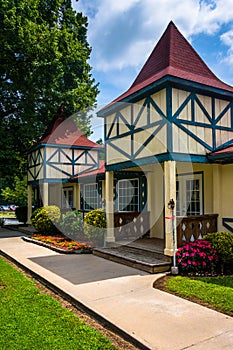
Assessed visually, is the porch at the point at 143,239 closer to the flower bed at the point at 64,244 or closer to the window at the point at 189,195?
the flower bed at the point at 64,244

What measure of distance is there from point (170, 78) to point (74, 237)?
8000 millimetres

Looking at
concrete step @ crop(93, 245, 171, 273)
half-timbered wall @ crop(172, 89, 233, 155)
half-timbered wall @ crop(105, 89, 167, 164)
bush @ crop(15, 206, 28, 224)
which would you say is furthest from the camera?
bush @ crop(15, 206, 28, 224)

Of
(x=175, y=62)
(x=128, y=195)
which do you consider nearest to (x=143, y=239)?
(x=128, y=195)

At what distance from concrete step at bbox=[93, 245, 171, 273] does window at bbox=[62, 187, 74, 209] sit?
35.1 feet

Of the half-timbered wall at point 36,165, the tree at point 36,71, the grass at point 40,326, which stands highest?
the tree at point 36,71

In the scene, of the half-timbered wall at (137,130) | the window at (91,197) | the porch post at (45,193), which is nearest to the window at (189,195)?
the half-timbered wall at (137,130)

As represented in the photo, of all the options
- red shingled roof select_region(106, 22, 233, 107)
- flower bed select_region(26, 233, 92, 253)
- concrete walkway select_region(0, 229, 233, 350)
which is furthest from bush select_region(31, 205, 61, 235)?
red shingled roof select_region(106, 22, 233, 107)

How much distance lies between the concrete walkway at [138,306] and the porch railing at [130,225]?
2.67 metres

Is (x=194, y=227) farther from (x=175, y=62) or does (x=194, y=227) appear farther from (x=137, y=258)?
(x=175, y=62)

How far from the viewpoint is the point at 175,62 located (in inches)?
367

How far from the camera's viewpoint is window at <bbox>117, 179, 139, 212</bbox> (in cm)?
1312

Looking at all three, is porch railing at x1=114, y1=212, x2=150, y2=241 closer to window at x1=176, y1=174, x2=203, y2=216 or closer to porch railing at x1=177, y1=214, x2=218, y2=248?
window at x1=176, y1=174, x2=203, y2=216

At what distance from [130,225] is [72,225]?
2858 mm

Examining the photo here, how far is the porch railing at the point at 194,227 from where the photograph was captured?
8234 millimetres
